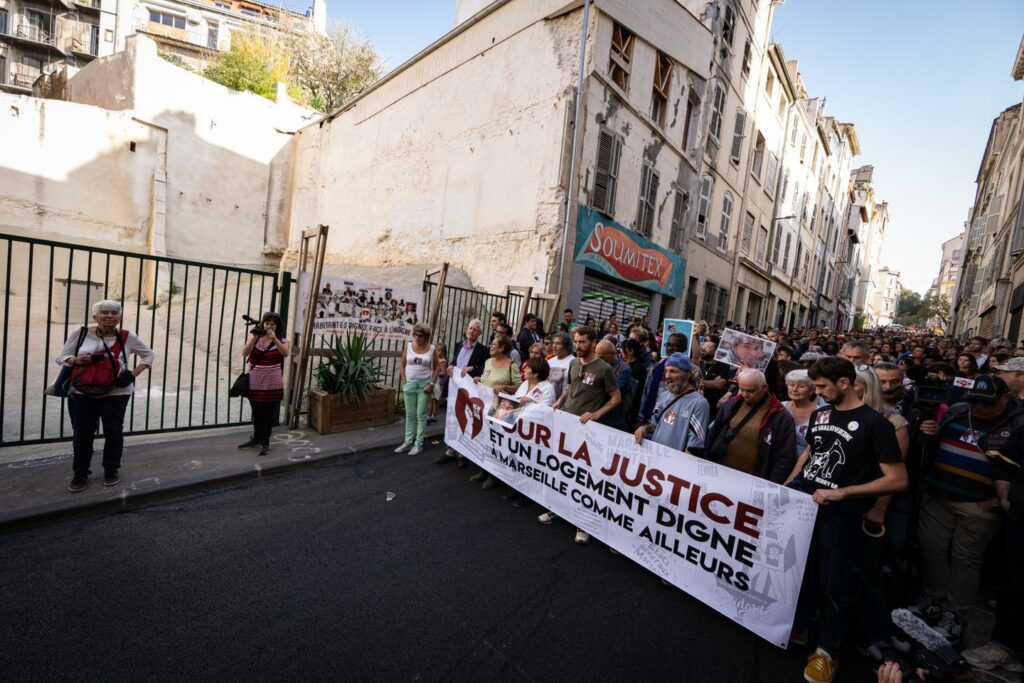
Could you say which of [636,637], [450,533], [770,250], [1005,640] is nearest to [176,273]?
[450,533]

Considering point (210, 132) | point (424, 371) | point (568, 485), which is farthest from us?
point (210, 132)

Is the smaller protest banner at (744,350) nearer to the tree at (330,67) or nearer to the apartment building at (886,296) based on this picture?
the tree at (330,67)

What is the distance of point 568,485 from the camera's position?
4094 mm

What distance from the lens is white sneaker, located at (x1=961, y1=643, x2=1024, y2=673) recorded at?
2.59 meters

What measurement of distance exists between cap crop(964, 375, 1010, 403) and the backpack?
20.3ft

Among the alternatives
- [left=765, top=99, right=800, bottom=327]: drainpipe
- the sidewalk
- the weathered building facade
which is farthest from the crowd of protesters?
[left=765, top=99, right=800, bottom=327]: drainpipe

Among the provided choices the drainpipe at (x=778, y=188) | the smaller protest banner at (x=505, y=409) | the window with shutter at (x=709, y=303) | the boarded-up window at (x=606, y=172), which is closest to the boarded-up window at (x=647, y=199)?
the boarded-up window at (x=606, y=172)

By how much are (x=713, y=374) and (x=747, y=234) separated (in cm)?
1695

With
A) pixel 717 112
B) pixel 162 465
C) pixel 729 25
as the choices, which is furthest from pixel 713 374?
pixel 729 25

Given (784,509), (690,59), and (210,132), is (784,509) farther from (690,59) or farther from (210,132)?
(210,132)

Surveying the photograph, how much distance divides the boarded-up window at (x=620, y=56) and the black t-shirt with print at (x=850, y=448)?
1091cm

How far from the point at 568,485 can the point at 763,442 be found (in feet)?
5.40

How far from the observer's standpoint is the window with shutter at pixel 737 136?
56.1 ft

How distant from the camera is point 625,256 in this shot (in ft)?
41.8
